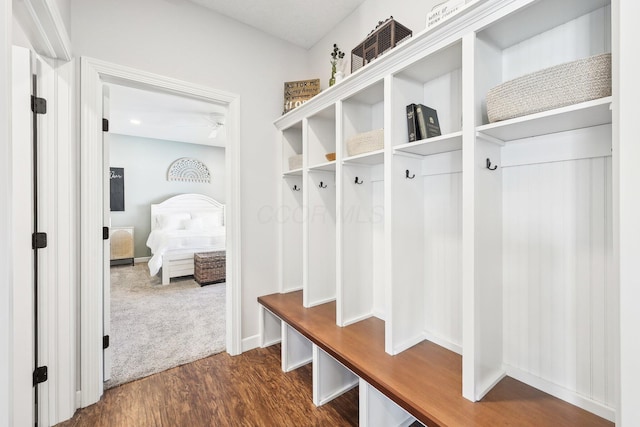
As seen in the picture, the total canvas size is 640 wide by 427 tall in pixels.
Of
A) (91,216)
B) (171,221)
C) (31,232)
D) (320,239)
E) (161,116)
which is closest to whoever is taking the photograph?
(31,232)

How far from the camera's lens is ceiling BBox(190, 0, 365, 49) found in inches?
84.6

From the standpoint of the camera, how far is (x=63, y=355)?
5.36 feet

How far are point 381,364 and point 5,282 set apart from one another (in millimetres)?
1415

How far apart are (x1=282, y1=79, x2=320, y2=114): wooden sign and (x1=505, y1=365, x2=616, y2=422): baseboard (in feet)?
7.31

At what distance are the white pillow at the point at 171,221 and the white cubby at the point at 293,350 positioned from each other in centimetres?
463

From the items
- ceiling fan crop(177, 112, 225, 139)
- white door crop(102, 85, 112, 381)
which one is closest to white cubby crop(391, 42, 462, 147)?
white door crop(102, 85, 112, 381)

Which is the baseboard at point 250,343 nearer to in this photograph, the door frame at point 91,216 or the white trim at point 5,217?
the door frame at point 91,216

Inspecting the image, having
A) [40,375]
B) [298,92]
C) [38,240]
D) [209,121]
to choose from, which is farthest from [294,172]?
[209,121]

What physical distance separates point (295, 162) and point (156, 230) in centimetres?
465

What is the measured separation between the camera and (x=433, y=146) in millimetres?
1427

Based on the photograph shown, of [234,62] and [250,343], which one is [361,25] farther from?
[250,343]

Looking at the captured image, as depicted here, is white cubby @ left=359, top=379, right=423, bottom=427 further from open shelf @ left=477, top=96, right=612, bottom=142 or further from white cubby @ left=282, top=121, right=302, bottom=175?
white cubby @ left=282, top=121, right=302, bottom=175

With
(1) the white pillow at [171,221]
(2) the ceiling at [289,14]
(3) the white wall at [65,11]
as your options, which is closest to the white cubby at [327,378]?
(3) the white wall at [65,11]

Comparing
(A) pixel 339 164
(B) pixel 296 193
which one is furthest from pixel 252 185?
(A) pixel 339 164
